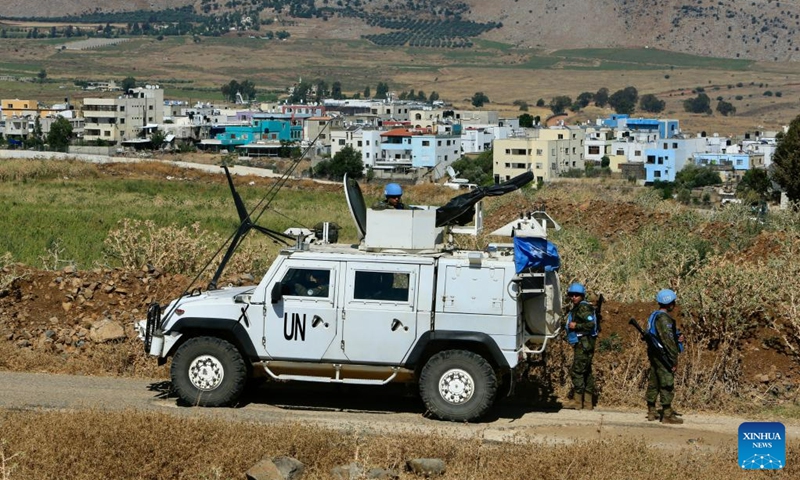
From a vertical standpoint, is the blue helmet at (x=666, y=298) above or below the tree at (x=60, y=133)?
above

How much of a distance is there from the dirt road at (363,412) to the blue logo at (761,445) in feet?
9.37

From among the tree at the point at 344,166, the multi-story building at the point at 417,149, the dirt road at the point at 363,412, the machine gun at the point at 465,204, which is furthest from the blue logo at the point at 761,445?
the multi-story building at the point at 417,149

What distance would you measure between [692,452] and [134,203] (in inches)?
1696

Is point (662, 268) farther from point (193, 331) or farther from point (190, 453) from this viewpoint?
point (190, 453)

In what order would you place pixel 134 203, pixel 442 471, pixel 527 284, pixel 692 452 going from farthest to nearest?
pixel 134 203, pixel 527 284, pixel 692 452, pixel 442 471

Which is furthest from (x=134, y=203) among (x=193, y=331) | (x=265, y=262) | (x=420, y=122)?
(x=420, y=122)

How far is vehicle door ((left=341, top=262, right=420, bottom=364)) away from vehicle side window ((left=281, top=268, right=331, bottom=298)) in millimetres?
259

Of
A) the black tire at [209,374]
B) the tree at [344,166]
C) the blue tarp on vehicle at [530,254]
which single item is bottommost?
the tree at [344,166]

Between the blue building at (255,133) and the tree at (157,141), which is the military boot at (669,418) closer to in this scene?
the blue building at (255,133)

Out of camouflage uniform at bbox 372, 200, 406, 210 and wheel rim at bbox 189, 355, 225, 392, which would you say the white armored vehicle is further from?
camouflage uniform at bbox 372, 200, 406, 210

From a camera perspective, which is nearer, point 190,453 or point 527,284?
point 190,453

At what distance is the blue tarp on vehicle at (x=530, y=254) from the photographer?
41.5 feet

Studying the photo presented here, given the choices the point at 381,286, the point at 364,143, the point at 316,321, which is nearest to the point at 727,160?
the point at 364,143

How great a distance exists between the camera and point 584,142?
116250 millimetres
